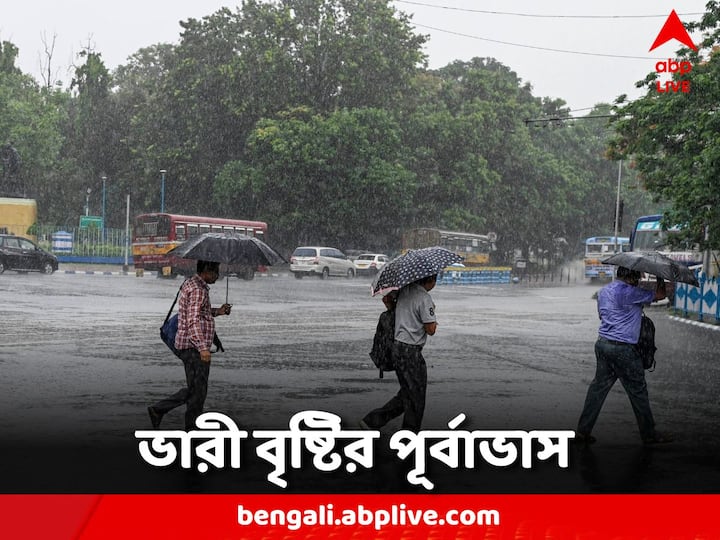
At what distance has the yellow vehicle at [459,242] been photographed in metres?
58.2

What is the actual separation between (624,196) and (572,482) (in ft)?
246

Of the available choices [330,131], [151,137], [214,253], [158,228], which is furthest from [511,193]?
[214,253]

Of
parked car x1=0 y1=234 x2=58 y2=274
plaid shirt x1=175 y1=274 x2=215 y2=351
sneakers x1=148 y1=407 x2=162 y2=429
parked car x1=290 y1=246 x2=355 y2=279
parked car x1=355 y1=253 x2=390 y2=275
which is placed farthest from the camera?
parked car x1=355 y1=253 x2=390 y2=275

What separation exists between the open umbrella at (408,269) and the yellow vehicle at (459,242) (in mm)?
48259

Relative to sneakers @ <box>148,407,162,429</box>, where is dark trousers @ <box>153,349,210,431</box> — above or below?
above

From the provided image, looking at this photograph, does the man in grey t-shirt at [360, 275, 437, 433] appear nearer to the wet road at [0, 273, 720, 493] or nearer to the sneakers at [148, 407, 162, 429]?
the wet road at [0, 273, 720, 493]

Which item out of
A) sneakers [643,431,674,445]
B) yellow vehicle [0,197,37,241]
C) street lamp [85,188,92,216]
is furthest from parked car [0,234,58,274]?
sneakers [643,431,674,445]

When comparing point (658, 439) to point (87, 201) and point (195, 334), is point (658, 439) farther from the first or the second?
point (87, 201)

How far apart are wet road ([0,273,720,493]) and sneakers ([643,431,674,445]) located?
10cm

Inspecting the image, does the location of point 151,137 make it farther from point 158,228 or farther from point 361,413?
point 361,413

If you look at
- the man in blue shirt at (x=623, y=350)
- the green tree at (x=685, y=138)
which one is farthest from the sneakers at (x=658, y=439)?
the green tree at (x=685, y=138)

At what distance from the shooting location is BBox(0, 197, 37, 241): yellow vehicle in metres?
49.2

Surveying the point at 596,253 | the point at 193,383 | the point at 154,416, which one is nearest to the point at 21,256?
the point at 154,416
